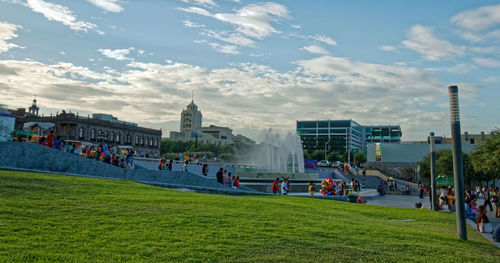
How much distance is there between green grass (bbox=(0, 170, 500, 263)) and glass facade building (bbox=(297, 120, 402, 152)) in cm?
13866

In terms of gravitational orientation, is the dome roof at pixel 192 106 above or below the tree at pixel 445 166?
above

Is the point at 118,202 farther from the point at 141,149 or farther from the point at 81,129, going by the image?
the point at 141,149

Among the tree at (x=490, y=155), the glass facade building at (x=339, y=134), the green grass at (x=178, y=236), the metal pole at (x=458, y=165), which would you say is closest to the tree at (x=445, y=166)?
the tree at (x=490, y=155)

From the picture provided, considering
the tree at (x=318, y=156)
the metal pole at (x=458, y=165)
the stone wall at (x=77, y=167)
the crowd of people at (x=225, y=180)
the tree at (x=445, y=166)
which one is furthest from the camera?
the tree at (x=318, y=156)

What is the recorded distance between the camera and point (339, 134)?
158 meters

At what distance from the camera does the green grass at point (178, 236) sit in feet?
19.2

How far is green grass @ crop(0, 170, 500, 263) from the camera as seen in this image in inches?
231

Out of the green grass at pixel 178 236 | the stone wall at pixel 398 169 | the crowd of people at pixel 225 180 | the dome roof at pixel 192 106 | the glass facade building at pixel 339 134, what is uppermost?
the dome roof at pixel 192 106

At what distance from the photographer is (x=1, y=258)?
507 centimetres

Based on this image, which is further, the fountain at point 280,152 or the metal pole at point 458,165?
the fountain at point 280,152

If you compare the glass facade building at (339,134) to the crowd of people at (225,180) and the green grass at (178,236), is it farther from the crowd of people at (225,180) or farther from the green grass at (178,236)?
the green grass at (178,236)

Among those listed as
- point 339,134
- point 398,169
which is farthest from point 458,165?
point 339,134

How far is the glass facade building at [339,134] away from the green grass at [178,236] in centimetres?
13866

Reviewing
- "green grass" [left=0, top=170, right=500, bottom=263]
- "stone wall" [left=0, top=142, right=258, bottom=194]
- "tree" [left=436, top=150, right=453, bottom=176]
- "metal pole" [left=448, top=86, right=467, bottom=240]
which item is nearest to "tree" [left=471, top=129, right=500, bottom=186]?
"green grass" [left=0, top=170, right=500, bottom=263]
